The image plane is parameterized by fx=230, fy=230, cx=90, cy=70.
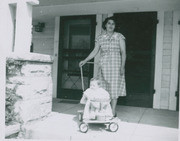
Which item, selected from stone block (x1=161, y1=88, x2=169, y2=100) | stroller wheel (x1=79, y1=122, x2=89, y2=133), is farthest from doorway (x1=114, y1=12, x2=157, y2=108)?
stroller wheel (x1=79, y1=122, x2=89, y2=133)

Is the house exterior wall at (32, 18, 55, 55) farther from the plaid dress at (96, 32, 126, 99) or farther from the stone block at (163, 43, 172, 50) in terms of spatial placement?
the stone block at (163, 43, 172, 50)

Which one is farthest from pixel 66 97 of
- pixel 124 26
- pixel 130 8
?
pixel 130 8

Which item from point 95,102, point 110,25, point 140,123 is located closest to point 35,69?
point 95,102

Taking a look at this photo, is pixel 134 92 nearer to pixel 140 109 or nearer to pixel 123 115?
pixel 140 109

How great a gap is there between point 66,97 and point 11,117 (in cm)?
229

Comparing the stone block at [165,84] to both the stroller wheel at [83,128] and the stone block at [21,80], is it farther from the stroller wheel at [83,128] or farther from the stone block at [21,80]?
the stone block at [21,80]

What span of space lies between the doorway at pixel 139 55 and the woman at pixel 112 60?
48.9 inches

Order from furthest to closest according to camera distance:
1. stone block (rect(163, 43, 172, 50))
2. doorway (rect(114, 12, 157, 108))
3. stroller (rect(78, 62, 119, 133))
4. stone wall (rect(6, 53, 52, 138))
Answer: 1. doorway (rect(114, 12, 157, 108))
2. stone block (rect(163, 43, 172, 50))
3. stone wall (rect(6, 53, 52, 138))
4. stroller (rect(78, 62, 119, 133))

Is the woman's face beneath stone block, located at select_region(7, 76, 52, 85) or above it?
above

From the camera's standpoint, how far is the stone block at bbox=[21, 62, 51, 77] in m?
3.17

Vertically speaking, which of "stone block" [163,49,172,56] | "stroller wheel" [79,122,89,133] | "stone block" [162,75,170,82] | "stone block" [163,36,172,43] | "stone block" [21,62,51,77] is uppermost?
"stone block" [163,36,172,43]

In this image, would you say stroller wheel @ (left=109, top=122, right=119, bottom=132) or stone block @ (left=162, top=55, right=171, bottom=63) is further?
stone block @ (left=162, top=55, right=171, bottom=63)

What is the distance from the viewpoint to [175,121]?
144 inches

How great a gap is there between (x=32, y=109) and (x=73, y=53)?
92.2 inches
